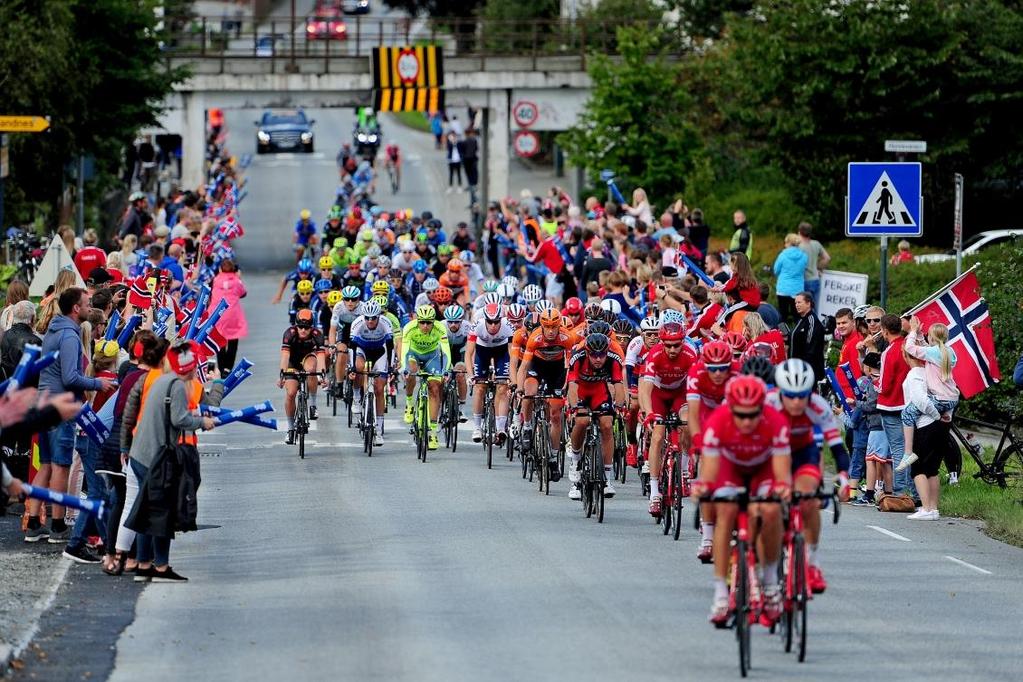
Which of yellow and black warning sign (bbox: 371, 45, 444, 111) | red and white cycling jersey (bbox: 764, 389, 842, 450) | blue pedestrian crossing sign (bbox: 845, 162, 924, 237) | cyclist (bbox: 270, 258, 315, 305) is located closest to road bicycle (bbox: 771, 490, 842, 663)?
red and white cycling jersey (bbox: 764, 389, 842, 450)

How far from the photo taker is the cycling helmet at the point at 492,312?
73.8 feet

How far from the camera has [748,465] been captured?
12.3m

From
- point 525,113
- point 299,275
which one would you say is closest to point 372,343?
point 299,275

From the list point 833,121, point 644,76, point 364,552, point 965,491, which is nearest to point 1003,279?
point 965,491

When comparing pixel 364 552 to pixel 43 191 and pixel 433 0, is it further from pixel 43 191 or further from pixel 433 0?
pixel 433 0

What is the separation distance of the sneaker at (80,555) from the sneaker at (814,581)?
587 centimetres

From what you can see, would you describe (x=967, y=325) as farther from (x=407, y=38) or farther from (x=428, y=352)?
(x=407, y=38)

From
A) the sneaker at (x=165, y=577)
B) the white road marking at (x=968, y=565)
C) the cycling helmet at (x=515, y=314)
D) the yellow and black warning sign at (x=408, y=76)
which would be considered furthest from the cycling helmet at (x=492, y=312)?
the yellow and black warning sign at (x=408, y=76)

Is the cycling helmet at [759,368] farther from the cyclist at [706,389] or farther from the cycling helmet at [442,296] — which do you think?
the cycling helmet at [442,296]

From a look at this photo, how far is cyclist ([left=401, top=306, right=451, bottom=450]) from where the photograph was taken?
22797mm

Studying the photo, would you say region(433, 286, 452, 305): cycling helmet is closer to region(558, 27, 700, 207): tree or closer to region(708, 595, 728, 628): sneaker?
region(708, 595, 728, 628): sneaker

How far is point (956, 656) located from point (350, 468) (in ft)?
34.1

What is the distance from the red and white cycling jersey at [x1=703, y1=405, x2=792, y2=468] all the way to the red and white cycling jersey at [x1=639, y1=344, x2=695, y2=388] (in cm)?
474

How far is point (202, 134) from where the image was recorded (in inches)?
2317
